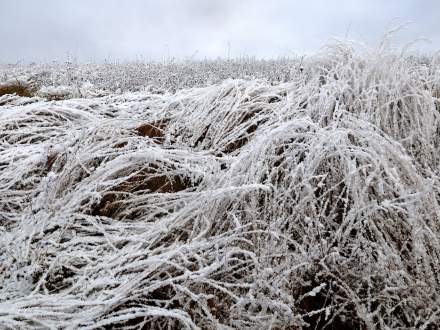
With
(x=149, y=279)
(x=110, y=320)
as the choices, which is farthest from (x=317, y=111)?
(x=110, y=320)

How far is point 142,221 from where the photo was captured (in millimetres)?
2771

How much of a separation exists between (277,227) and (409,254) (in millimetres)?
652

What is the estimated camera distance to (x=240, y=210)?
2609 millimetres

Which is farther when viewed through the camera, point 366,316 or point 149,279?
point 149,279

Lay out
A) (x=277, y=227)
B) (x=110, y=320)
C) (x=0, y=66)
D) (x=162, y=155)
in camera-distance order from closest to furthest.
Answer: (x=110, y=320)
(x=277, y=227)
(x=162, y=155)
(x=0, y=66)

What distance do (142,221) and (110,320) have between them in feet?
2.84

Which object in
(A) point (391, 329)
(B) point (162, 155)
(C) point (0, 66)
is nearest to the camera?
(A) point (391, 329)

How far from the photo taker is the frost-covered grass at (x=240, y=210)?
2.15 m

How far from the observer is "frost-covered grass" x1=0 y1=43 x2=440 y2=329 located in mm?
2146

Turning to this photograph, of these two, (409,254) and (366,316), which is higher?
(409,254)

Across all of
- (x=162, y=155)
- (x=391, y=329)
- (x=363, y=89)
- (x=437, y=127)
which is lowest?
(x=391, y=329)

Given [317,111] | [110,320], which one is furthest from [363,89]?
[110,320]

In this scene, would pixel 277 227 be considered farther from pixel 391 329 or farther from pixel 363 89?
pixel 363 89

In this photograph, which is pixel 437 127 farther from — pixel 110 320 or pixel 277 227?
pixel 110 320
